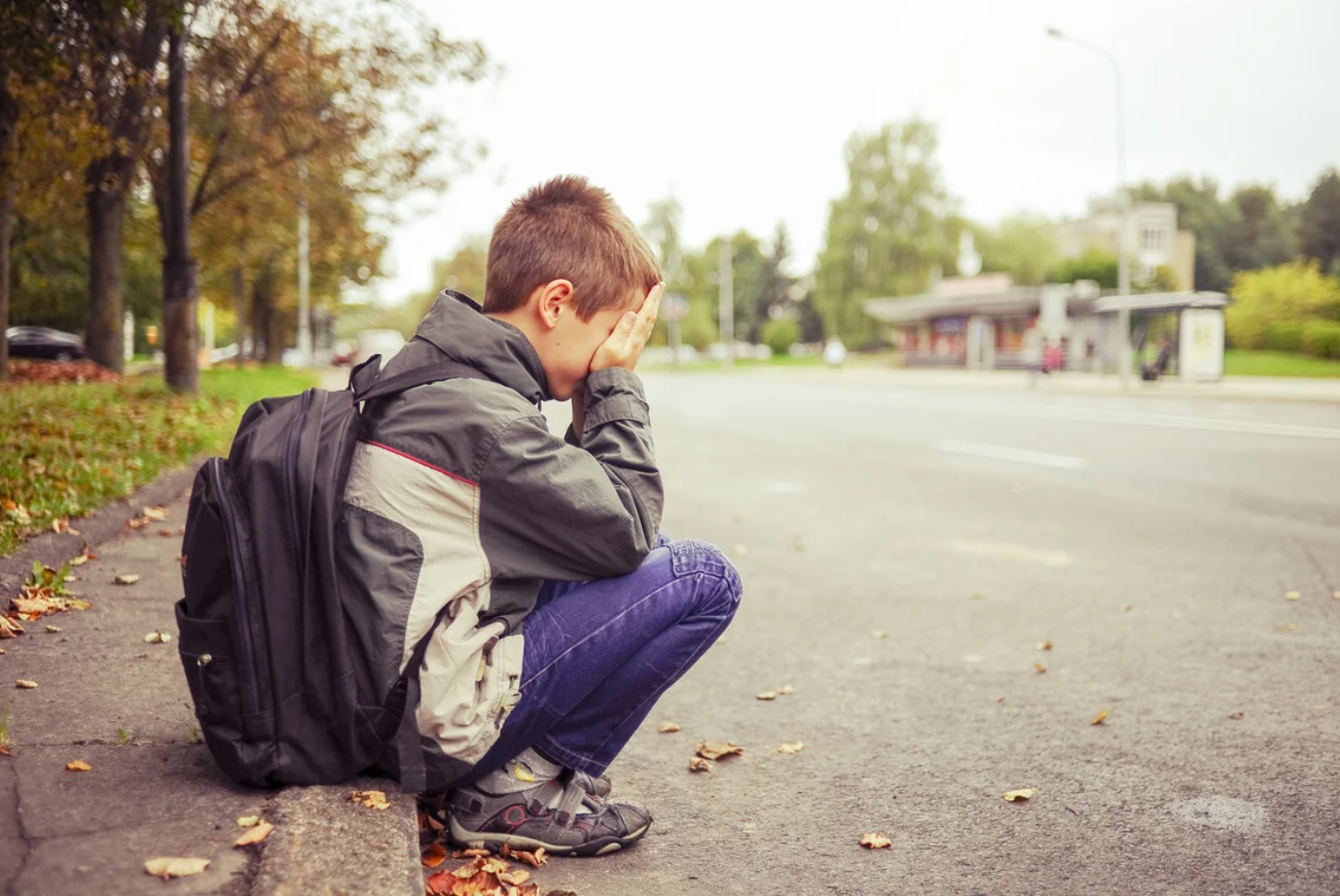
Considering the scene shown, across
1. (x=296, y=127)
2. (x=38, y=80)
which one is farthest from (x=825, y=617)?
(x=296, y=127)

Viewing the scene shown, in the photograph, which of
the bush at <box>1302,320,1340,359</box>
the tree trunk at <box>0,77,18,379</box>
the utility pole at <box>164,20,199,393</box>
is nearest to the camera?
the utility pole at <box>164,20,199,393</box>

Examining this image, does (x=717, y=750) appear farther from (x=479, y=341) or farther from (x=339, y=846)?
(x=479, y=341)

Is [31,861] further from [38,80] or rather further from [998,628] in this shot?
[38,80]

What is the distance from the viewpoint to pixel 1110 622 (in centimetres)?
555

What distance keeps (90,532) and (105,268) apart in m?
16.6

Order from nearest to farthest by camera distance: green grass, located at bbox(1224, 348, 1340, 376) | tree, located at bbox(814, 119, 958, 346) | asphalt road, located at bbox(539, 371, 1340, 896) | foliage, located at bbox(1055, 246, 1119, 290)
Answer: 1. asphalt road, located at bbox(539, 371, 1340, 896)
2. green grass, located at bbox(1224, 348, 1340, 376)
3. tree, located at bbox(814, 119, 958, 346)
4. foliage, located at bbox(1055, 246, 1119, 290)

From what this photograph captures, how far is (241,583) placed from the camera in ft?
7.61

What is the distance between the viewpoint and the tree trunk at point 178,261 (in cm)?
1374

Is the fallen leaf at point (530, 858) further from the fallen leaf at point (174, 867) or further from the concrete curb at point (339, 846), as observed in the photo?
the fallen leaf at point (174, 867)

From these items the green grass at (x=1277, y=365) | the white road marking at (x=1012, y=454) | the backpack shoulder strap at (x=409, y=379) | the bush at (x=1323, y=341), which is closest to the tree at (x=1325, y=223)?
the green grass at (x=1277, y=365)

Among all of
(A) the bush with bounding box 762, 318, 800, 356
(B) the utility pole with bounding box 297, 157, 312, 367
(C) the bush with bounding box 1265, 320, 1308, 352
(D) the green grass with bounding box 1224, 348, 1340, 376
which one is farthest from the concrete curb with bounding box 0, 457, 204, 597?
(A) the bush with bounding box 762, 318, 800, 356

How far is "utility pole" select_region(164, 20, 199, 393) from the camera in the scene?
45.1ft

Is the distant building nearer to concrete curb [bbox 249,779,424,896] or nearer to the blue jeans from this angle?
the blue jeans

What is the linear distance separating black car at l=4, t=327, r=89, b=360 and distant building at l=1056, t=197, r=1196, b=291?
63217mm
